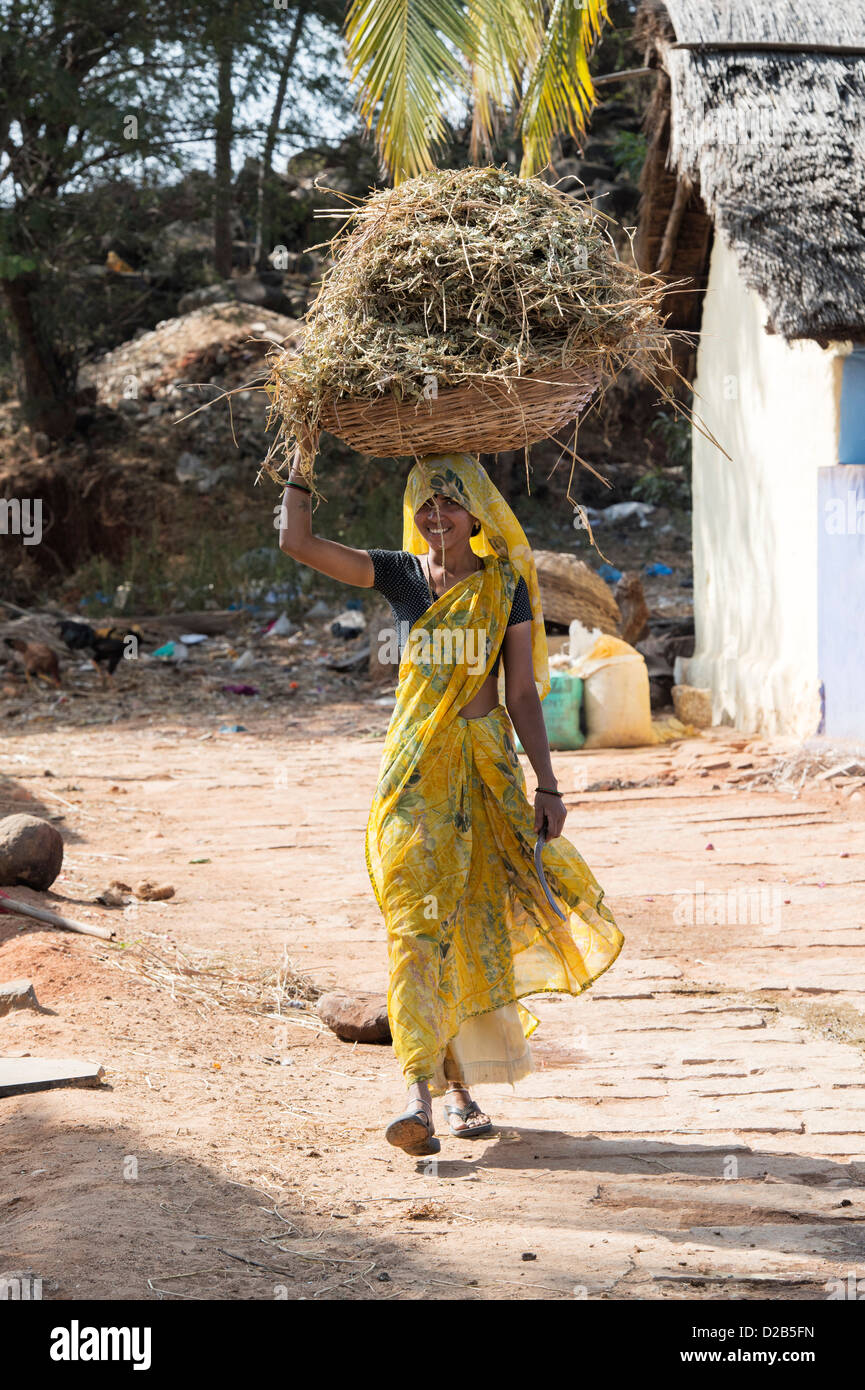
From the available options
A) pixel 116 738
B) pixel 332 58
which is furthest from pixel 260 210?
pixel 116 738

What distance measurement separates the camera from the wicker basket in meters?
3.21

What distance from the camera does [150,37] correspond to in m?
15.0

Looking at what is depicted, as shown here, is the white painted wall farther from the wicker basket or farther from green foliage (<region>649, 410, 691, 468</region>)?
the wicker basket

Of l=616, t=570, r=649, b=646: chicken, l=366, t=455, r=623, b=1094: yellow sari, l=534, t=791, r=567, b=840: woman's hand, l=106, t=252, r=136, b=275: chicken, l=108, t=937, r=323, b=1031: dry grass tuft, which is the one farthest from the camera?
l=106, t=252, r=136, b=275: chicken

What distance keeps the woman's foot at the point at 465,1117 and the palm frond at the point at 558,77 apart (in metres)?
6.96

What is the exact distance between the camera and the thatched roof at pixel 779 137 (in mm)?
7715

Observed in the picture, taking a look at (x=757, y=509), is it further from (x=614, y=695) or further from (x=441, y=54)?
(x=441, y=54)

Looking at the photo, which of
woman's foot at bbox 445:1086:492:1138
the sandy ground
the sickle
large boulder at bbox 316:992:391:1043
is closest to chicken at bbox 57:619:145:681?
the sandy ground

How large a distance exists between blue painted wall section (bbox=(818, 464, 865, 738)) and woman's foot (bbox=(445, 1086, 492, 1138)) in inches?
198

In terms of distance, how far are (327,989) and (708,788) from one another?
379 centimetres

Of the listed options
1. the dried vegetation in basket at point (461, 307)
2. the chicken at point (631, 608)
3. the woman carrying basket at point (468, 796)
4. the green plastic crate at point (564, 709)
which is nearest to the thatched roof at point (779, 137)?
the green plastic crate at point (564, 709)

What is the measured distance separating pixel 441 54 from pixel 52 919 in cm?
584

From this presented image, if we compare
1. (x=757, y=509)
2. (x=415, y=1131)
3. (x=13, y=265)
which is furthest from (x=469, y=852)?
(x=13, y=265)

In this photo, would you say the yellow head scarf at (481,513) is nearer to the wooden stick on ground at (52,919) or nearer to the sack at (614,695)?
the wooden stick on ground at (52,919)
